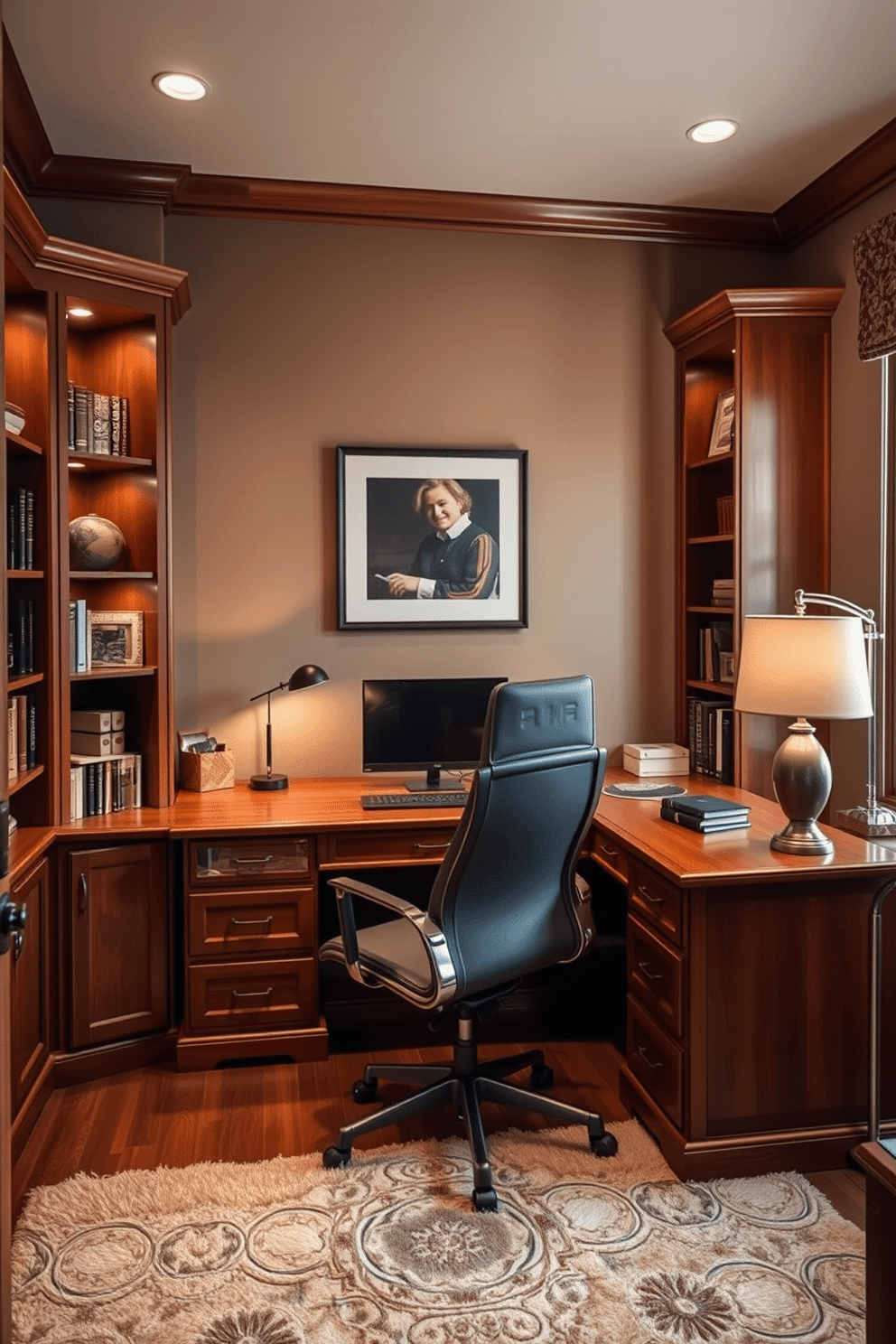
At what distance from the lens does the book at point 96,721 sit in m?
3.29

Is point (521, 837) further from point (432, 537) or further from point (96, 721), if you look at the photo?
point (432, 537)

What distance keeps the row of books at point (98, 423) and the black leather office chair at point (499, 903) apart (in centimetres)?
157

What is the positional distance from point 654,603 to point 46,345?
2254 millimetres

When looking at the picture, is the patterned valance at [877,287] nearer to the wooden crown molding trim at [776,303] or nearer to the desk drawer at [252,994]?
the wooden crown molding trim at [776,303]

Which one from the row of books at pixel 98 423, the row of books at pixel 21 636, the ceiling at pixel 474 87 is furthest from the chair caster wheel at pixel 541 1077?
the ceiling at pixel 474 87

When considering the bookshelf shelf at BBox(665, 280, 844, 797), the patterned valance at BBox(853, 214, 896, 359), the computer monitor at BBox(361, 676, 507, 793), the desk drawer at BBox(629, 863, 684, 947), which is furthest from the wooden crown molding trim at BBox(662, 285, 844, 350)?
the desk drawer at BBox(629, 863, 684, 947)

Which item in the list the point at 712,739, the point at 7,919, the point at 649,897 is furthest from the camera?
the point at 712,739

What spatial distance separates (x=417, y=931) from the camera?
2494 millimetres

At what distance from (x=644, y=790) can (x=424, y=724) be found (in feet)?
2.53

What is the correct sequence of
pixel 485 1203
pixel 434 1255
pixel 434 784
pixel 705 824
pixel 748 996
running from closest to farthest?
1. pixel 434 1255
2. pixel 485 1203
3. pixel 748 996
4. pixel 705 824
5. pixel 434 784

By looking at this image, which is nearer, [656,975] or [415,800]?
[656,975]

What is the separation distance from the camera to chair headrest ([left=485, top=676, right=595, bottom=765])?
2344 mm

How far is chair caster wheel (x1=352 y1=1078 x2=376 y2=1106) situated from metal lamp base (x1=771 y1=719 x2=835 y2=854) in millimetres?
1267

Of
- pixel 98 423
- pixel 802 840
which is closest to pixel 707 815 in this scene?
pixel 802 840
